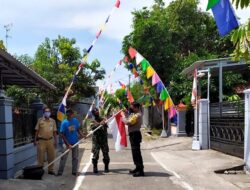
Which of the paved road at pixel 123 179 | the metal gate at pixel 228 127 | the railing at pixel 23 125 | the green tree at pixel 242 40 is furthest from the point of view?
the metal gate at pixel 228 127

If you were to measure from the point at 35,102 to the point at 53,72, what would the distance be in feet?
56.9

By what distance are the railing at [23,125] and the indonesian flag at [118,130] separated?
254 centimetres

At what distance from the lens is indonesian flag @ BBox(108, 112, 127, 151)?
514 inches

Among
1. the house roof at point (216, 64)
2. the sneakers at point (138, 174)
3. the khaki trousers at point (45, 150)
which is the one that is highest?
the house roof at point (216, 64)

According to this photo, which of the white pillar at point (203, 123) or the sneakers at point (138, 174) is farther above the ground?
the white pillar at point (203, 123)

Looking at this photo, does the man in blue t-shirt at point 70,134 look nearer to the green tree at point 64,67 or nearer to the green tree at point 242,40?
the green tree at point 242,40

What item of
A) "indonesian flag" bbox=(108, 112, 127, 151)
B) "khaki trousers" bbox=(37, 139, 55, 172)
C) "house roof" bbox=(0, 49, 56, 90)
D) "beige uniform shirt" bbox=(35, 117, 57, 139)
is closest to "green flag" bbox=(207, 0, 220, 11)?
"house roof" bbox=(0, 49, 56, 90)

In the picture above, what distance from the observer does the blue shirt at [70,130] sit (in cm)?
1223

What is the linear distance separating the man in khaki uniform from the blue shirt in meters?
0.45

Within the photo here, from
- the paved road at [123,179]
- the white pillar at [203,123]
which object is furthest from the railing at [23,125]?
the white pillar at [203,123]

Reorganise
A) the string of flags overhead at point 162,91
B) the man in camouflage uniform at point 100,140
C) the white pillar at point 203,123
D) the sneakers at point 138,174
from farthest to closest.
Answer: the white pillar at point 203,123
the string of flags overhead at point 162,91
the man in camouflage uniform at point 100,140
the sneakers at point 138,174

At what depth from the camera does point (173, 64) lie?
30734 mm

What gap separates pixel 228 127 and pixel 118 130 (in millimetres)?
4876

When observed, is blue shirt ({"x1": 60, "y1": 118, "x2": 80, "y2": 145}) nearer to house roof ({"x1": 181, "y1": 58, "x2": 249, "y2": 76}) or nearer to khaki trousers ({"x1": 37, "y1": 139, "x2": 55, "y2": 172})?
khaki trousers ({"x1": 37, "y1": 139, "x2": 55, "y2": 172})
